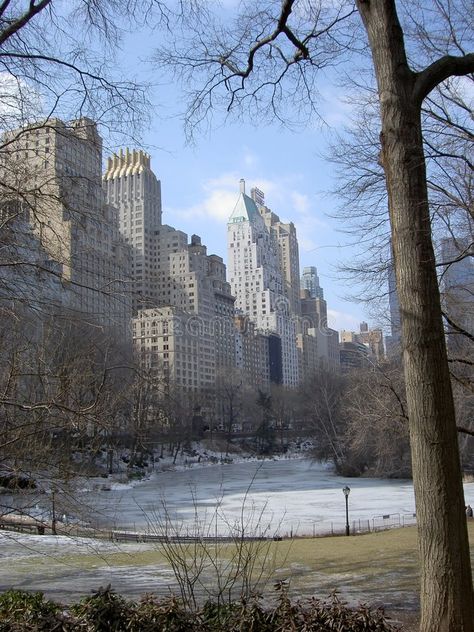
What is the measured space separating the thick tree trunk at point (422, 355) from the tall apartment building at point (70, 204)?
132 inches

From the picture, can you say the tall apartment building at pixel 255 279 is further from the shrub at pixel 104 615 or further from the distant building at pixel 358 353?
the shrub at pixel 104 615

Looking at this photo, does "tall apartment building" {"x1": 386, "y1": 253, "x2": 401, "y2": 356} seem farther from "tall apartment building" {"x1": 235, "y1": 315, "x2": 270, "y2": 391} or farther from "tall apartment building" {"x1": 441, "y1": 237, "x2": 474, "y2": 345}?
"tall apartment building" {"x1": 235, "y1": 315, "x2": 270, "y2": 391}

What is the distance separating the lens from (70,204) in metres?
7.44

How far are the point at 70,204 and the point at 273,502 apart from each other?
31.8m

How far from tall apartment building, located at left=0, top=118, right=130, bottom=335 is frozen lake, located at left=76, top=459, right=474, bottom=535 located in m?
12.9

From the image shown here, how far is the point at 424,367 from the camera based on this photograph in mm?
4723

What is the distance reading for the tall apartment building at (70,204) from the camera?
7.15m

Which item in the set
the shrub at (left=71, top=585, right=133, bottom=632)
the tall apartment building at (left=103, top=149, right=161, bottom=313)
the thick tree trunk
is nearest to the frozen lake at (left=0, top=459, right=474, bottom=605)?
the shrub at (left=71, top=585, right=133, bottom=632)

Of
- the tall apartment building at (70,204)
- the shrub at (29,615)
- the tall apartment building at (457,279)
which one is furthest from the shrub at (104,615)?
the tall apartment building at (457,279)

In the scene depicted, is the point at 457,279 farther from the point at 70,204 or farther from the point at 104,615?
the point at 104,615

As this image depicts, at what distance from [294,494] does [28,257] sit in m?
36.3

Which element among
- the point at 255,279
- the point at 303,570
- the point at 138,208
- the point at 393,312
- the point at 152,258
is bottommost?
the point at 303,570

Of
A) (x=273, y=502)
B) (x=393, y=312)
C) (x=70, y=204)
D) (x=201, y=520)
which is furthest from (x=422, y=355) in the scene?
(x=273, y=502)

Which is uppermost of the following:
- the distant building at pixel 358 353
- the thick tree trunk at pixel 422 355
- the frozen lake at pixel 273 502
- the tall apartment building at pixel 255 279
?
the tall apartment building at pixel 255 279
